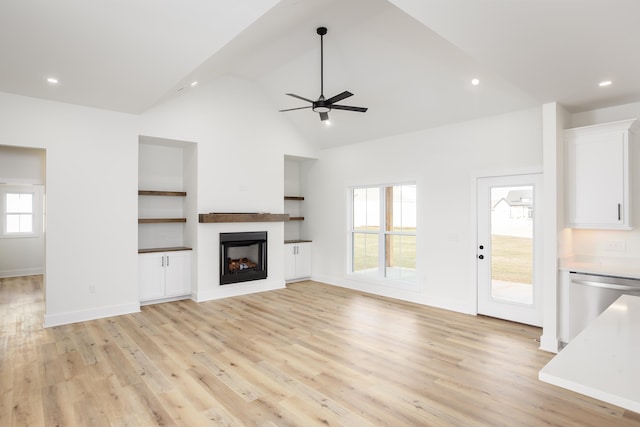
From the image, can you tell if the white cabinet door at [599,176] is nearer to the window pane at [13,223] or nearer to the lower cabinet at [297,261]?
the lower cabinet at [297,261]

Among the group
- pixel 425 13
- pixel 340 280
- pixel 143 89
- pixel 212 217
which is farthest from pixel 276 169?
pixel 425 13

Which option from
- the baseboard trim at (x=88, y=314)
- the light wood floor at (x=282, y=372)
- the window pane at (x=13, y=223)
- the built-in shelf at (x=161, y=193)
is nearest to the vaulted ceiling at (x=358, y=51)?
the built-in shelf at (x=161, y=193)

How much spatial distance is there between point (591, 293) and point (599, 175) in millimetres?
1214

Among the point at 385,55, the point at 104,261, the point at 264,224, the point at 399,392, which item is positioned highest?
the point at 385,55

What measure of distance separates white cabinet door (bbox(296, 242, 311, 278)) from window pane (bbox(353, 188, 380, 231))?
1237mm

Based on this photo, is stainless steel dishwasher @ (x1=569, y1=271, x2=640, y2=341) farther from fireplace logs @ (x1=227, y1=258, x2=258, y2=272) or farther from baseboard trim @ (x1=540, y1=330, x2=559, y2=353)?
fireplace logs @ (x1=227, y1=258, x2=258, y2=272)

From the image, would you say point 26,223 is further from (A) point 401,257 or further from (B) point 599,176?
(B) point 599,176

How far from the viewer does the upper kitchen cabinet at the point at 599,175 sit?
3523 millimetres

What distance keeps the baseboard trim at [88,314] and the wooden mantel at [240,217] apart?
63.9 inches

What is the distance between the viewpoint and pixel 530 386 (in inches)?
116

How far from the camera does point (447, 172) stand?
5.33 meters

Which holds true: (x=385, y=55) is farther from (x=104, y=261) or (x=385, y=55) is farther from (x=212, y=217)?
(x=104, y=261)

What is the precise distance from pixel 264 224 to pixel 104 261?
2.61 m

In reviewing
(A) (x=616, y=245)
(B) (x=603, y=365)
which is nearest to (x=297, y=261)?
(A) (x=616, y=245)
